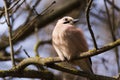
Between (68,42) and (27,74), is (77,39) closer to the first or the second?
(68,42)

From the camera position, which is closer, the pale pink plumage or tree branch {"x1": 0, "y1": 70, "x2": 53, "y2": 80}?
tree branch {"x1": 0, "y1": 70, "x2": 53, "y2": 80}

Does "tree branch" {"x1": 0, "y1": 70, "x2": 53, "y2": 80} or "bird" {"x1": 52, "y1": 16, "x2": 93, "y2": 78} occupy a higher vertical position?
"bird" {"x1": 52, "y1": 16, "x2": 93, "y2": 78}

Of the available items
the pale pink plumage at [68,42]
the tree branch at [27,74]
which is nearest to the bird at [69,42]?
the pale pink plumage at [68,42]

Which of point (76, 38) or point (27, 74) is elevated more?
point (76, 38)

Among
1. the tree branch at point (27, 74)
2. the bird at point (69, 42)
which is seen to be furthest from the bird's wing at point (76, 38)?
the tree branch at point (27, 74)

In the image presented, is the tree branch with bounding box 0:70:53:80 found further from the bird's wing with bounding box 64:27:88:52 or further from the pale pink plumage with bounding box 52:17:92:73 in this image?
the bird's wing with bounding box 64:27:88:52

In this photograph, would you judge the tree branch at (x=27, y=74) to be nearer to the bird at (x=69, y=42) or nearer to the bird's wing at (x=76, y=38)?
the bird at (x=69, y=42)

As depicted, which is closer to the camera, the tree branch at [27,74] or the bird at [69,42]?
the tree branch at [27,74]

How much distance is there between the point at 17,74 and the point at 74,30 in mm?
798

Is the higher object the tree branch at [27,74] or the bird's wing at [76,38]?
the bird's wing at [76,38]

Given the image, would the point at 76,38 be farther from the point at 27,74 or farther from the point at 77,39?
the point at 27,74

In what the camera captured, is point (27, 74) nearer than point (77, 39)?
Yes

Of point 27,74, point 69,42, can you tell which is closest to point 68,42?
point 69,42

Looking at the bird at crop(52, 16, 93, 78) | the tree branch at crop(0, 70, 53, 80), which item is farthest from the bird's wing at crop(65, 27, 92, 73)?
the tree branch at crop(0, 70, 53, 80)
